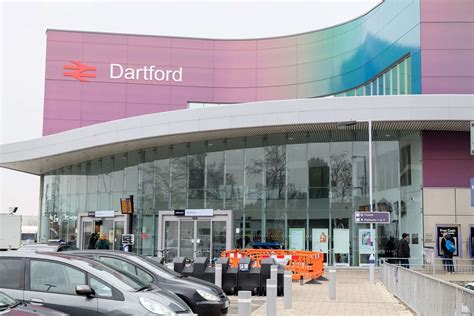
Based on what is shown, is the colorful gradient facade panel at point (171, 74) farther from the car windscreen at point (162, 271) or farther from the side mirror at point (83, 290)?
the side mirror at point (83, 290)

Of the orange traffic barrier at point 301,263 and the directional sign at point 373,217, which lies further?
the orange traffic barrier at point 301,263

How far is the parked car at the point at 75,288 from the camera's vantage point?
8.20 meters

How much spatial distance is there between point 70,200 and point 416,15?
22.4 metres

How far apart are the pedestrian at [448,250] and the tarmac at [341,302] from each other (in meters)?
5.01

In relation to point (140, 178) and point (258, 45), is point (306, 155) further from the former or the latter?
point (258, 45)

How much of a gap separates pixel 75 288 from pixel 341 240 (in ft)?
66.8

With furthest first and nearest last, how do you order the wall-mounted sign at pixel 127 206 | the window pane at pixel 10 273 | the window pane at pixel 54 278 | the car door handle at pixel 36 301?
1. the wall-mounted sign at pixel 127 206
2. the window pane at pixel 10 273
3. the window pane at pixel 54 278
4. the car door handle at pixel 36 301

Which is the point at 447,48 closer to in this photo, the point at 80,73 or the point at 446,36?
the point at 446,36

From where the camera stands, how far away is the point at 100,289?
27.6ft

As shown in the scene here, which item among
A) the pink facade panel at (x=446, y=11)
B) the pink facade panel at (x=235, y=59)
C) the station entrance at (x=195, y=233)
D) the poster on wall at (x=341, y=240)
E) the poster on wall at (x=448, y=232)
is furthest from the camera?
the pink facade panel at (x=235, y=59)

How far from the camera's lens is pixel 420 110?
24250mm

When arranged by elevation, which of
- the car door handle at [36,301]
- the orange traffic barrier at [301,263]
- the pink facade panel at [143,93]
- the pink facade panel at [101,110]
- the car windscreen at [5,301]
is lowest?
the orange traffic barrier at [301,263]

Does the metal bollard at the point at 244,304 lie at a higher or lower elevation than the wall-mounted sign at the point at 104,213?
lower

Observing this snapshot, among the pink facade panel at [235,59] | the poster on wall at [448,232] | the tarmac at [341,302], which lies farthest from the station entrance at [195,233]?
the pink facade panel at [235,59]
